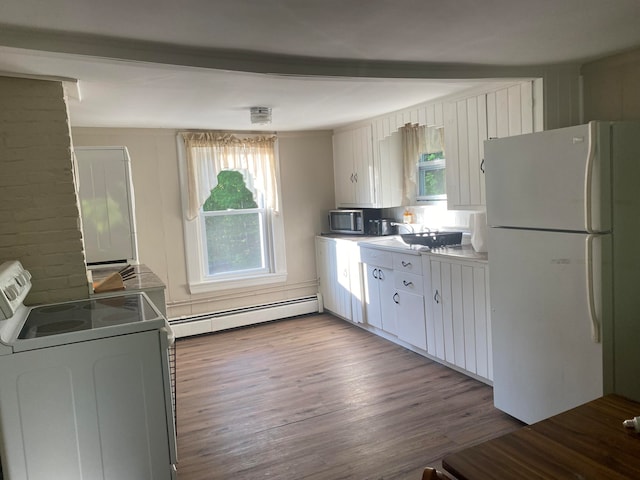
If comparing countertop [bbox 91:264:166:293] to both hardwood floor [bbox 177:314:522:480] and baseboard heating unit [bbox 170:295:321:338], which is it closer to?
hardwood floor [bbox 177:314:522:480]

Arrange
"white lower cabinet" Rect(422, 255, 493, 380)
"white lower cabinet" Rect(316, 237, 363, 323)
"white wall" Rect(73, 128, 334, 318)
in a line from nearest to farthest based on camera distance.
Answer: "white lower cabinet" Rect(422, 255, 493, 380) < "white wall" Rect(73, 128, 334, 318) < "white lower cabinet" Rect(316, 237, 363, 323)

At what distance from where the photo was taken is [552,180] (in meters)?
2.47

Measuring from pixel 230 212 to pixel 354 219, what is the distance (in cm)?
137

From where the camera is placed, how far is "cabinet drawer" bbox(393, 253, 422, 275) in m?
3.86

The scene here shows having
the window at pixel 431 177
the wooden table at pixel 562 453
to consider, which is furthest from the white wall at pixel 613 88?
the wooden table at pixel 562 453

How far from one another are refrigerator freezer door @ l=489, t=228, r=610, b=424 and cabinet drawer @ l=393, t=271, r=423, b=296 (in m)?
0.98

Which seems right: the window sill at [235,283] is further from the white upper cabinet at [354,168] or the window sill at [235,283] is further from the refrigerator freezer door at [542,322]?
the refrigerator freezer door at [542,322]

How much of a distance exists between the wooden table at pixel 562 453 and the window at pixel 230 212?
418cm

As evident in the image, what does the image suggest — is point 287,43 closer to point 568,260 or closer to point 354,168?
point 568,260

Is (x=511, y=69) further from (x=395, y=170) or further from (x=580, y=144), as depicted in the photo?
(x=395, y=170)

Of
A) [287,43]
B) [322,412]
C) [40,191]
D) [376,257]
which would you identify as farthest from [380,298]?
[40,191]

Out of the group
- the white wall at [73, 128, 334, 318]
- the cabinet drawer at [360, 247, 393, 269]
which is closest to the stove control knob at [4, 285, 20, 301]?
the white wall at [73, 128, 334, 318]

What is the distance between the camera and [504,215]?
2.77m

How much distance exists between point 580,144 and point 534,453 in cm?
165
